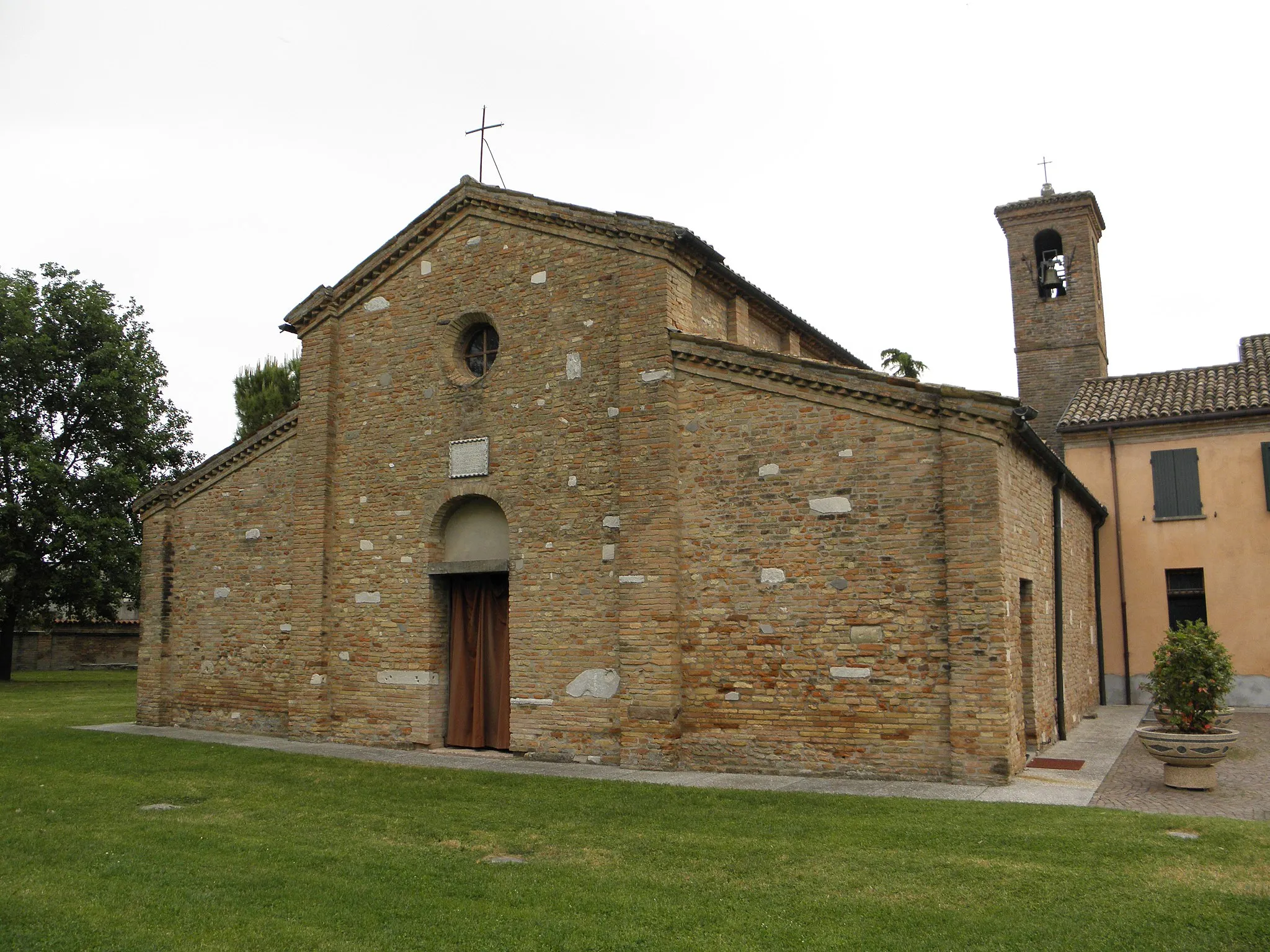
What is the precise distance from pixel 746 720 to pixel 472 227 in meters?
8.24

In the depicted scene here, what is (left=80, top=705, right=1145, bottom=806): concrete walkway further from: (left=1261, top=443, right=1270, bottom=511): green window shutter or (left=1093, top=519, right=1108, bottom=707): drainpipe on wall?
(left=1261, top=443, right=1270, bottom=511): green window shutter

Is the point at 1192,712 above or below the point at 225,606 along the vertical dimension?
below

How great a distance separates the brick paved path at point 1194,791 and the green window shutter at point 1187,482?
24.8 feet

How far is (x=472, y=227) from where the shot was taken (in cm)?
1450

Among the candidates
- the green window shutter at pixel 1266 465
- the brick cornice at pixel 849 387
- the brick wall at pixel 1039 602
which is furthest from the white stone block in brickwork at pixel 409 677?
the green window shutter at pixel 1266 465

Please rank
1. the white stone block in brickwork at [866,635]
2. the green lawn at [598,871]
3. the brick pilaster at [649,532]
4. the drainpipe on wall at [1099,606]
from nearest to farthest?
the green lawn at [598,871]
the white stone block in brickwork at [866,635]
the brick pilaster at [649,532]
the drainpipe on wall at [1099,606]

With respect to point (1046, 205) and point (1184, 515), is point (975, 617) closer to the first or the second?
point (1184, 515)

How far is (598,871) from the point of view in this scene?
7352 mm

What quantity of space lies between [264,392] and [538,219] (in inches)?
997

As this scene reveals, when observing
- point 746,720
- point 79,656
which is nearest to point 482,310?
point 746,720

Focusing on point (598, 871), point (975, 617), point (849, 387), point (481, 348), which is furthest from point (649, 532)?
point (598, 871)

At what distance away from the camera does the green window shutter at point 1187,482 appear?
19797 millimetres

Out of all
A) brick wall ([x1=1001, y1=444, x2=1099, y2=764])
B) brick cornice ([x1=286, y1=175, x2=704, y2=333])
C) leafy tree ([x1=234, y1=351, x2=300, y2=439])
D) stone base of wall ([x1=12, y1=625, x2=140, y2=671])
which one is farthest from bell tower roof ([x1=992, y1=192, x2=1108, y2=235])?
stone base of wall ([x1=12, y1=625, x2=140, y2=671])

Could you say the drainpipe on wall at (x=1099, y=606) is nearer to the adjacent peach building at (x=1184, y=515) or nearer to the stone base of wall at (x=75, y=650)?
the adjacent peach building at (x=1184, y=515)
